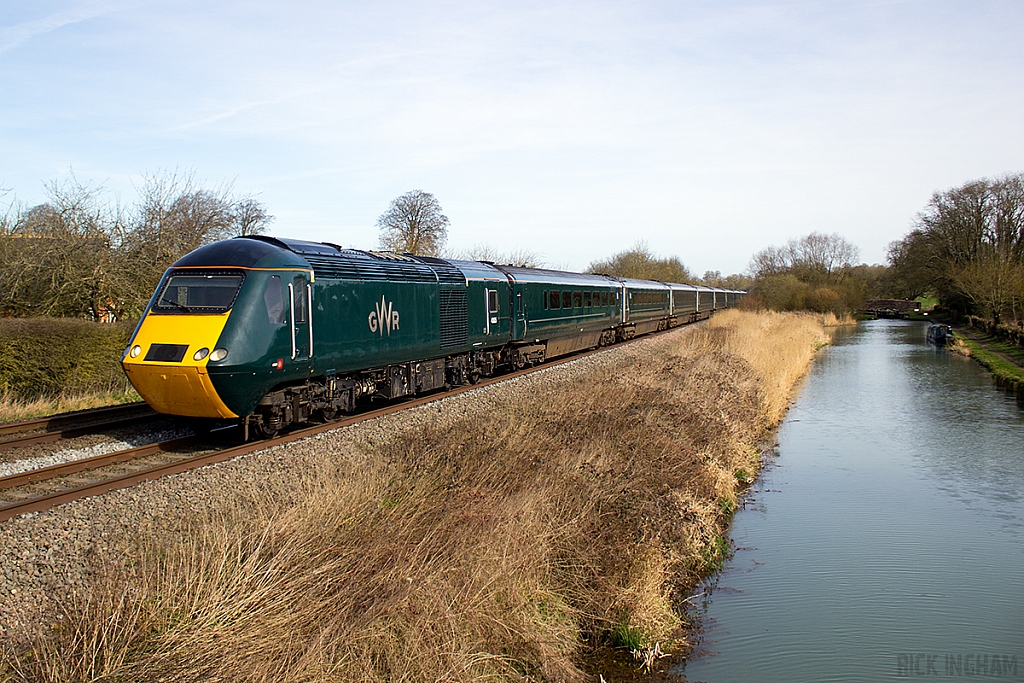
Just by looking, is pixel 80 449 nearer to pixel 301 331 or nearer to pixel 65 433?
pixel 65 433

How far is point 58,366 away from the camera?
1577 centimetres

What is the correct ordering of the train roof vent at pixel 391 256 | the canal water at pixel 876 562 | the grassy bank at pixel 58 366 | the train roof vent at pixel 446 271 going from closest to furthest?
the canal water at pixel 876 562, the grassy bank at pixel 58 366, the train roof vent at pixel 391 256, the train roof vent at pixel 446 271

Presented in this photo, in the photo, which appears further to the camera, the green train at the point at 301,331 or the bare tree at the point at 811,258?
the bare tree at the point at 811,258

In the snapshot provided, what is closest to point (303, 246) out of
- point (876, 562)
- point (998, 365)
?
point (876, 562)

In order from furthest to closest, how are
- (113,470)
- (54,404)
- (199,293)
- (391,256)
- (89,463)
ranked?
(391,256) → (54,404) → (199,293) → (89,463) → (113,470)

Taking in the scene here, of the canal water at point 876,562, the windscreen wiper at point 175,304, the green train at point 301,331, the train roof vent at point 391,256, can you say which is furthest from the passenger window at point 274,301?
the canal water at point 876,562

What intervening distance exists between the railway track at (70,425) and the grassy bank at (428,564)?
4.22 meters

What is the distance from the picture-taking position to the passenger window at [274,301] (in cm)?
1075

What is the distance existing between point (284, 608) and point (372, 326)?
809cm

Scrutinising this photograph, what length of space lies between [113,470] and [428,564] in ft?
17.9

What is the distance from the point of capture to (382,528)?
723 centimetres

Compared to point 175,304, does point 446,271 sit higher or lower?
higher

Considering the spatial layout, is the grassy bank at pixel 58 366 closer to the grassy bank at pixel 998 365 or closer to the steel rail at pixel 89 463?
the steel rail at pixel 89 463

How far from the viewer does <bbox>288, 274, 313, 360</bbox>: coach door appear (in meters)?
11.2
